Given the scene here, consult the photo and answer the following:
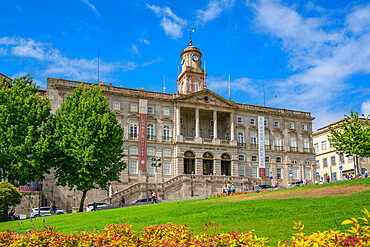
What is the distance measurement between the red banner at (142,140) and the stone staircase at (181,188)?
398 centimetres

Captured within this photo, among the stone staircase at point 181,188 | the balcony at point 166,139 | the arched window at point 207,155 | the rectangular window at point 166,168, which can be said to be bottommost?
the stone staircase at point 181,188

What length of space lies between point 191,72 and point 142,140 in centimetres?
1840

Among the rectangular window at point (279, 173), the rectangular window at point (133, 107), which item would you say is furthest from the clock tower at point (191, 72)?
the rectangular window at point (279, 173)

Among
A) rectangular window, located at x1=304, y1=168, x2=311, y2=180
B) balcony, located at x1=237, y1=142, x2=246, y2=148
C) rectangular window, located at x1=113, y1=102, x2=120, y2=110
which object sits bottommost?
rectangular window, located at x1=304, y1=168, x2=311, y2=180

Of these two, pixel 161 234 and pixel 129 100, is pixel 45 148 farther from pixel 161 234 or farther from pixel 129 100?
pixel 161 234

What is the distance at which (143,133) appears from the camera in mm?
52281

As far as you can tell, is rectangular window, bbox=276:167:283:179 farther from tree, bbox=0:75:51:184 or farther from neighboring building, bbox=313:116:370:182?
tree, bbox=0:75:51:184

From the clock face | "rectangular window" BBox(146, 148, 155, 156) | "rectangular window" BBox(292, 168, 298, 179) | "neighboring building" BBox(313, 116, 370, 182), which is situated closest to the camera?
"rectangular window" BBox(146, 148, 155, 156)

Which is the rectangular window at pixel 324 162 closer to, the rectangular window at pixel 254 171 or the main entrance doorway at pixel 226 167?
the rectangular window at pixel 254 171

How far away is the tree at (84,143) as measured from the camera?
3494cm

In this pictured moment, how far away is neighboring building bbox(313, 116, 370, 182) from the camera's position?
70188 millimetres

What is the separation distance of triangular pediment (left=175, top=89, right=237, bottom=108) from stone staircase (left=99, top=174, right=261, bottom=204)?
43.1 ft

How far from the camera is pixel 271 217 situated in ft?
51.1

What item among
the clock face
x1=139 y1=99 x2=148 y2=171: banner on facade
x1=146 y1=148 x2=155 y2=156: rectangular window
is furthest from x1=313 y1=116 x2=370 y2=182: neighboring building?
x1=139 y1=99 x2=148 y2=171: banner on facade
